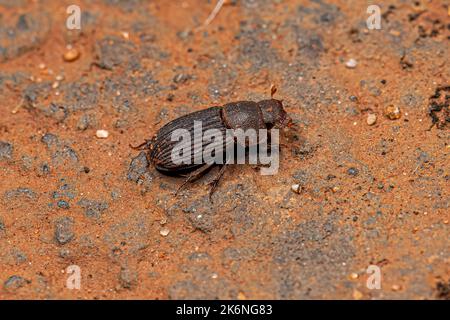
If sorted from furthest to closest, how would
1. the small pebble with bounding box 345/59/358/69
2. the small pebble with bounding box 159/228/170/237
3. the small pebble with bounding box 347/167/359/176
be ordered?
the small pebble with bounding box 345/59/358/69 → the small pebble with bounding box 347/167/359/176 → the small pebble with bounding box 159/228/170/237

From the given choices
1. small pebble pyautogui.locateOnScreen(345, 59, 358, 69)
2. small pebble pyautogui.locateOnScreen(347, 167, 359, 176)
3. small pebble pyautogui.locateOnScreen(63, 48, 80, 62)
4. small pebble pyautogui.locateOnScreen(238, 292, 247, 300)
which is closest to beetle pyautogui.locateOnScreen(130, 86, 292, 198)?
small pebble pyautogui.locateOnScreen(347, 167, 359, 176)

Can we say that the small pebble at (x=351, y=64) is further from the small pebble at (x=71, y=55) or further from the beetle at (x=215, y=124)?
the small pebble at (x=71, y=55)

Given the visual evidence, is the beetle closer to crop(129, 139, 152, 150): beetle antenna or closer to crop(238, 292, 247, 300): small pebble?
crop(129, 139, 152, 150): beetle antenna

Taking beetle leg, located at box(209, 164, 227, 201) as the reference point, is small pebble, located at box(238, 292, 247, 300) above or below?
below

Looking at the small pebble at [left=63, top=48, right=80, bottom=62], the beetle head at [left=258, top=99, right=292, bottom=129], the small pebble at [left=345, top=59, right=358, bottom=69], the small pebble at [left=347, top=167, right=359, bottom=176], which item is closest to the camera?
the small pebble at [left=347, top=167, right=359, bottom=176]

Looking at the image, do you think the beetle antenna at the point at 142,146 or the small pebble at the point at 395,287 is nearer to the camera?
the small pebble at the point at 395,287

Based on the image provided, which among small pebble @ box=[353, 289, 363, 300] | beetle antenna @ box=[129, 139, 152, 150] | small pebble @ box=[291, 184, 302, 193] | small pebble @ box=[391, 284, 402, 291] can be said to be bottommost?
small pebble @ box=[353, 289, 363, 300]

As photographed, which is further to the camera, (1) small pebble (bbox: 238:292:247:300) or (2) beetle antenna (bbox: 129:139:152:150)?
(2) beetle antenna (bbox: 129:139:152:150)

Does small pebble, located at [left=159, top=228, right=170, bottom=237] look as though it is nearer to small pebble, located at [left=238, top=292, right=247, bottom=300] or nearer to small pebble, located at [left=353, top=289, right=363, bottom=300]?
small pebble, located at [left=238, top=292, right=247, bottom=300]

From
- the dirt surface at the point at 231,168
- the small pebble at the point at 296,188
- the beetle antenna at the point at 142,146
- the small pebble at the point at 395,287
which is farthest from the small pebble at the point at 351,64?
the small pebble at the point at 395,287
